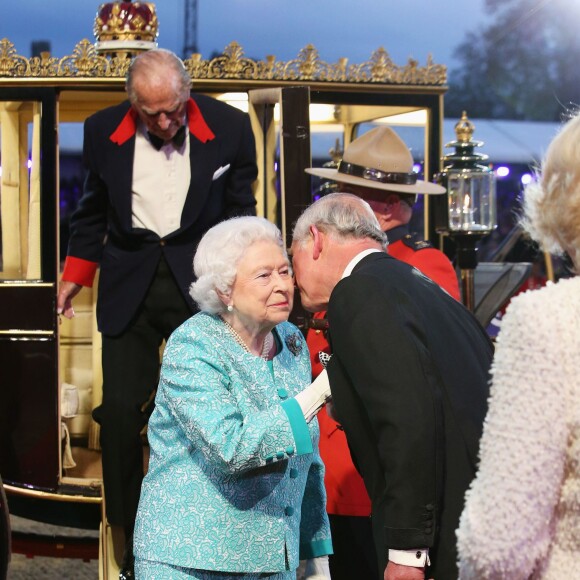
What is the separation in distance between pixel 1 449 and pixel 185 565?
8.98ft

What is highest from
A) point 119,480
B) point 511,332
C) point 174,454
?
point 511,332

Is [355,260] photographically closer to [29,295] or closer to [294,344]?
[294,344]

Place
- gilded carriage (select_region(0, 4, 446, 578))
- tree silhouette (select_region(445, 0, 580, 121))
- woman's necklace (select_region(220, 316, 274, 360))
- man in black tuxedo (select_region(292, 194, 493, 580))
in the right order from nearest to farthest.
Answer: man in black tuxedo (select_region(292, 194, 493, 580)) → woman's necklace (select_region(220, 316, 274, 360)) → gilded carriage (select_region(0, 4, 446, 578)) → tree silhouette (select_region(445, 0, 580, 121))

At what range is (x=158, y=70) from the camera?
4684mm

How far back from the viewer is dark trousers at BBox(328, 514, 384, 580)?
4.02 metres

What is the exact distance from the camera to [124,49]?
5707 millimetres

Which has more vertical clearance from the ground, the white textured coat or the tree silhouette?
the tree silhouette

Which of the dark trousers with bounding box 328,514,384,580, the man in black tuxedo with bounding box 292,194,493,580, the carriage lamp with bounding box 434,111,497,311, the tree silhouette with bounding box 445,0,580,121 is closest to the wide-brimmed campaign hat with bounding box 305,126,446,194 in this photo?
the dark trousers with bounding box 328,514,384,580

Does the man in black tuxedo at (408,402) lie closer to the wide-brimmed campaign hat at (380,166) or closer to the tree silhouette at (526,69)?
the wide-brimmed campaign hat at (380,166)

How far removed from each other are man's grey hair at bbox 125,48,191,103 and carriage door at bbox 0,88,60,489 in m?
0.96

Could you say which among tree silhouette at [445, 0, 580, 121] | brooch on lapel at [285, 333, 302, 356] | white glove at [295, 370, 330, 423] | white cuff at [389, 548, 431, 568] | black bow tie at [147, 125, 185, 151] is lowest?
white cuff at [389, 548, 431, 568]

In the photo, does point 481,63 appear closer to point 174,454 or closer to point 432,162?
point 432,162

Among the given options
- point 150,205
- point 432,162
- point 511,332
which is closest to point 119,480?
point 150,205

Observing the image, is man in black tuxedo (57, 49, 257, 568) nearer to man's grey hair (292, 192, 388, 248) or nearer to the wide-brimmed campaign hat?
the wide-brimmed campaign hat
